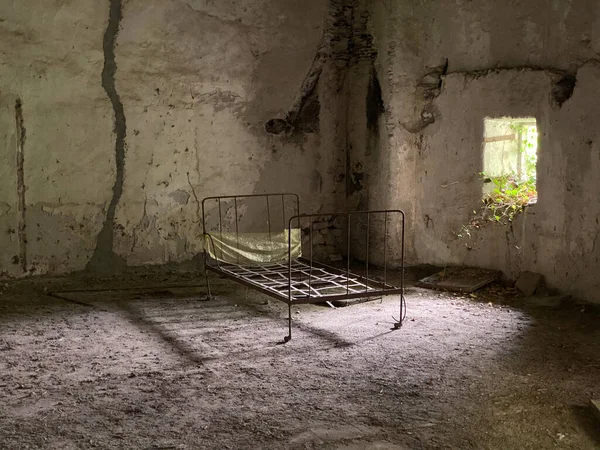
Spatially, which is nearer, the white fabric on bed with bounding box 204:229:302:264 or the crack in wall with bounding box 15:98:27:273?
the white fabric on bed with bounding box 204:229:302:264

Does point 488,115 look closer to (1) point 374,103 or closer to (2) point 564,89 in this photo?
(2) point 564,89

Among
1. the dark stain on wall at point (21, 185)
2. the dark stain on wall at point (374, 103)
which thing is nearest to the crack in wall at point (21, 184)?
the dark stain on wall at point (21, 185)

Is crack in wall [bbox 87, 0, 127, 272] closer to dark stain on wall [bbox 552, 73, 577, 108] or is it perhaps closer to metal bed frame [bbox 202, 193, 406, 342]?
metal bed frame [bbox 202, 193, 406, 342]

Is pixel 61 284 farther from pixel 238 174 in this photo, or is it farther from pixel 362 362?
pixel 362 362

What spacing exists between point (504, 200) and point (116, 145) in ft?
12.9

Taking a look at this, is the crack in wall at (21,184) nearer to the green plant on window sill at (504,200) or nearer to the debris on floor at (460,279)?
the debris on floor at (460,279)

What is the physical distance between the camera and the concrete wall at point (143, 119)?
6.36 metres

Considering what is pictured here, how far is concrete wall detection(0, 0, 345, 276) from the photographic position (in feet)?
20.9

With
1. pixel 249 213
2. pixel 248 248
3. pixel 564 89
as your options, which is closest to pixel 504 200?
pixel 564 89

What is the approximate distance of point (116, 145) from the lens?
22.1 ft

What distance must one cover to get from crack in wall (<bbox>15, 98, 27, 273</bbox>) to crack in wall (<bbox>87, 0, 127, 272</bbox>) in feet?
2.12

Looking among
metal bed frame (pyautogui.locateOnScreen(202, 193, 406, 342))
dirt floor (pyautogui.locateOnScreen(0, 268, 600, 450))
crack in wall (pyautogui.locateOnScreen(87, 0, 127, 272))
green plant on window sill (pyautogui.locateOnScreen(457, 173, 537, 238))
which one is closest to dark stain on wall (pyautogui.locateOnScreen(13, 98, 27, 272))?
dirt floor (pyautogui.locateOnScreen(0, 268, 600, 450))

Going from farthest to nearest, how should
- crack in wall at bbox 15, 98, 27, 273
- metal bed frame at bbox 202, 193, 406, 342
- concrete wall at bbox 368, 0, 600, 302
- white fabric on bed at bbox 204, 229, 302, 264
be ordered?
crack in wall at bbox 15, 98, 27, 273 < white fabric on bed at bbox 204, 229, 302, 264 < concrete wall at bbox 368, 0, 600, 302 < metal bed frame at bbox 202, 193, 406, 342

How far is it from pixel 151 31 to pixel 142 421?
4475 mm
